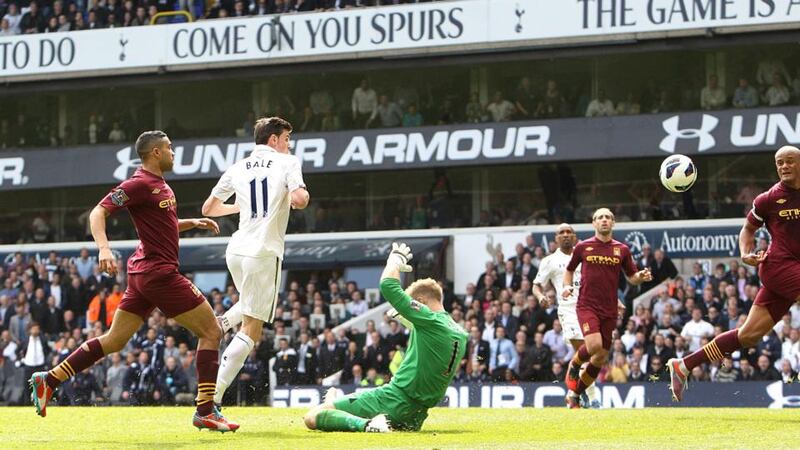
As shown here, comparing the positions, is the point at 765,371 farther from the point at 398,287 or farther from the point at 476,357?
the point at 398,287

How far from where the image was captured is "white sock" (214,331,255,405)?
12.0 metres

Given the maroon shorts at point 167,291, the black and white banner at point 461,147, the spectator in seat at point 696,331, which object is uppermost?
the black and white banner at point 461,147

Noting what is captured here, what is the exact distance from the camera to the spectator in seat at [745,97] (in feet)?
96.1

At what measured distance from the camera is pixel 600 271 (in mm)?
16453

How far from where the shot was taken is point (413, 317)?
10.8 m

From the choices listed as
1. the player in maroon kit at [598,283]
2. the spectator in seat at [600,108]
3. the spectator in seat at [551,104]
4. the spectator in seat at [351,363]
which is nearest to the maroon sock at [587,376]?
the player in maroon kit at [598,283]

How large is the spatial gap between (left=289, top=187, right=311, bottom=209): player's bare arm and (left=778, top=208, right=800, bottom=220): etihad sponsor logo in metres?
4.18

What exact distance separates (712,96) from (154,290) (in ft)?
67.3

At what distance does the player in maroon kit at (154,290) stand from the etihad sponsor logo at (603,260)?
6232 millimetres

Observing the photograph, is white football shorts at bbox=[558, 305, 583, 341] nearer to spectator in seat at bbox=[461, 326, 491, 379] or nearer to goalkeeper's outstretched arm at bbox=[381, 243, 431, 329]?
spectator in seat at bbox=[461, 326, 491, 379]

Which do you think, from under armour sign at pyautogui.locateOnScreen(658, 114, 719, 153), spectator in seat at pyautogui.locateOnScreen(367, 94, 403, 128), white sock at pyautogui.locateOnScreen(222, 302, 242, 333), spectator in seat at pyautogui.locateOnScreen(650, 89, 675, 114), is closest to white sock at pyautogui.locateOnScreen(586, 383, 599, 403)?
white sock at pyautogui.locateOnScreen(222, 302, 242, 333)

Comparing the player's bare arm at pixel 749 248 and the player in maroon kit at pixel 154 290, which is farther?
the player's bare arm at pixel 749 248

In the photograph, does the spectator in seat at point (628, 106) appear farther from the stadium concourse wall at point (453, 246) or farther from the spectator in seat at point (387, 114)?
the spectator in seat at point (387, 114)

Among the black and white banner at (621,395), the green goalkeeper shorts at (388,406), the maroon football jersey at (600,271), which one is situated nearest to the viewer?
the green goalkeeper shorts at (388,406)
